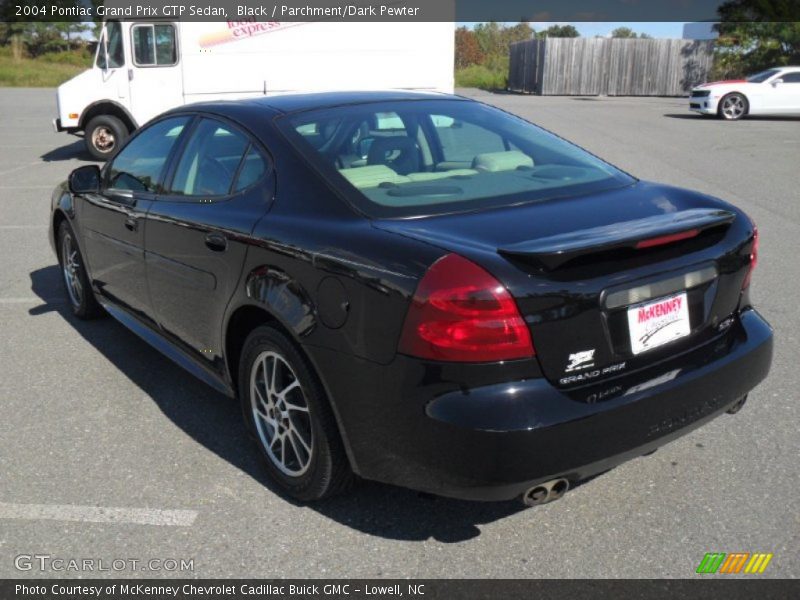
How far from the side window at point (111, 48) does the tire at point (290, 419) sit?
1325 cm

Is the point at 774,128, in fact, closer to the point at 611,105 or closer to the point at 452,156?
the point at 611,105

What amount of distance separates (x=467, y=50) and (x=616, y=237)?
210ft

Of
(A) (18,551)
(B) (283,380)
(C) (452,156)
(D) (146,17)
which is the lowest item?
(A) (18,551)

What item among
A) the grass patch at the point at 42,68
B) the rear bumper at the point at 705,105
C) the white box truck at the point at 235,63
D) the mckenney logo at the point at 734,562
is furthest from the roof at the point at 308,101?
the grass patch at the point at 42,68

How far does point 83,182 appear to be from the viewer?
4996mm

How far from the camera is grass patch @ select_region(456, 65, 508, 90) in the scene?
46281 mm

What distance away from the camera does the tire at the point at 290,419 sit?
3111 mm

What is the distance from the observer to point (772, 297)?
6027 millimetres

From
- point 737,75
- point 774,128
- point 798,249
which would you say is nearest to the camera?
point 798,249

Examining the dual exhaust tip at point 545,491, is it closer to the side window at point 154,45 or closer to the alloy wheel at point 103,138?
the side window at point 154,45

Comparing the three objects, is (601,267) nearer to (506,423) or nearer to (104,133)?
(506,423)

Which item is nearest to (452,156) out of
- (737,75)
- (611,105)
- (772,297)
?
(772,297)

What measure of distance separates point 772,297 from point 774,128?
1647 centimetres

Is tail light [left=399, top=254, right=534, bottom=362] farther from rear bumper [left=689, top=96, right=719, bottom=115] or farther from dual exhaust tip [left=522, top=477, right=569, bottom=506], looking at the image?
rear bumper [left=689, top=96, right=719, bottom=115]
